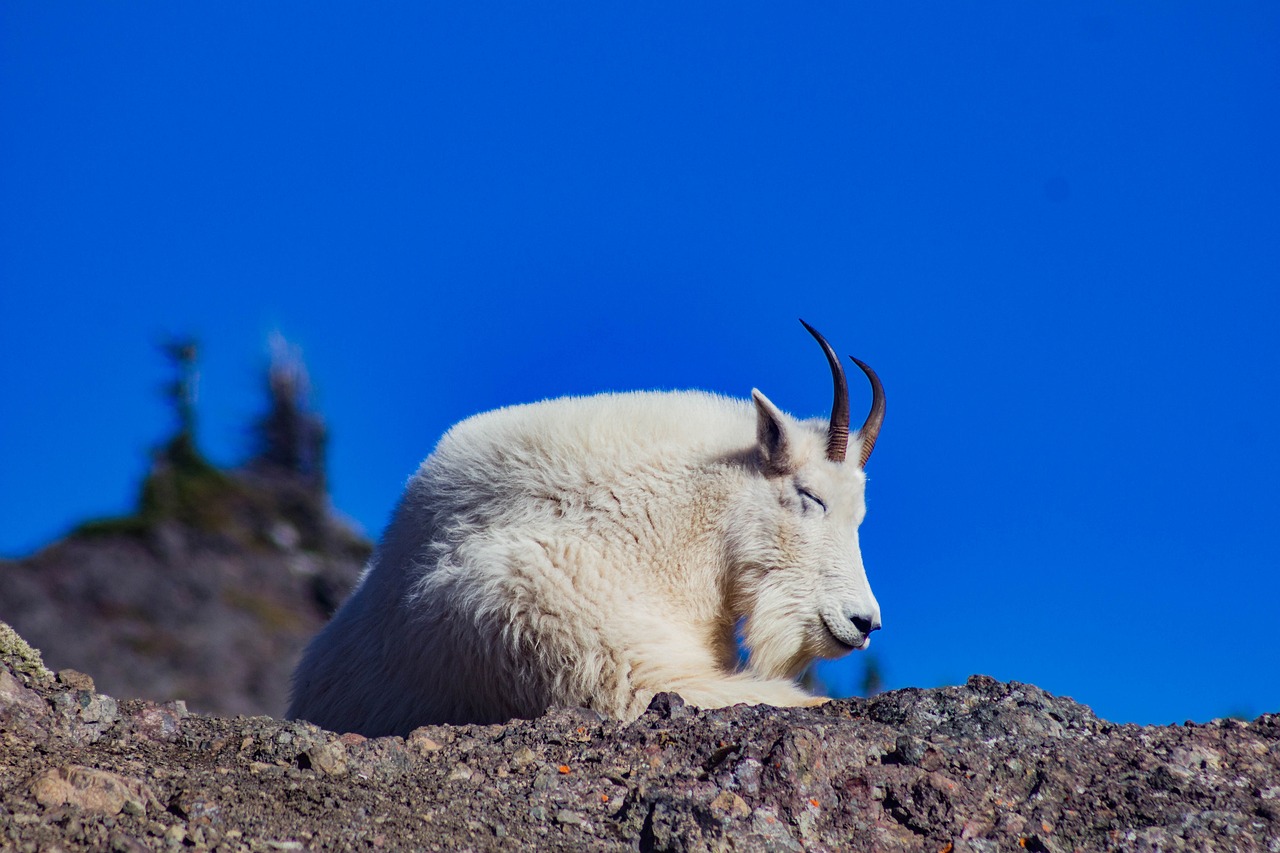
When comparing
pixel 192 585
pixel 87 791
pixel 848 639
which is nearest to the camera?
pixel 87 791

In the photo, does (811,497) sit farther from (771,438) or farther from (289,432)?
(289,432)

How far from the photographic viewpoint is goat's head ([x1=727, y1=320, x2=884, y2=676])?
524cm

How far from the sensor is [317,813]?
2871 mm

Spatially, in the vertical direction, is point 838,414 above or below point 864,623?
above

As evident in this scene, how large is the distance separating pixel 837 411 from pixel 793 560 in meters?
0.75

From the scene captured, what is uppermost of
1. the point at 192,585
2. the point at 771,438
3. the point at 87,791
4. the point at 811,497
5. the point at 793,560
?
the point at 192,585

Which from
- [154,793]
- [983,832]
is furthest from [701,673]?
[154,793]

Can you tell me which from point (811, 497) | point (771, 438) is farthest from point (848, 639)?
point (771, 438)

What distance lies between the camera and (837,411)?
549 cm

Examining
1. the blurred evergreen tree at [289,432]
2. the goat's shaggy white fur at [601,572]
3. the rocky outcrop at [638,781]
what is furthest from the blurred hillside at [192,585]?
the rocky outcrop at [638,781]

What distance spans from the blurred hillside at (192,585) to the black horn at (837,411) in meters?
18.1

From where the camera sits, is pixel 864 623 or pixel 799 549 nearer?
pixel 799 549

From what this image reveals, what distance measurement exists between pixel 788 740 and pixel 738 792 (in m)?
0.23

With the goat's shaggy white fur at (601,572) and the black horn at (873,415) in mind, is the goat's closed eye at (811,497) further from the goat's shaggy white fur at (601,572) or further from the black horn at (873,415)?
the black horn at (873,415)
